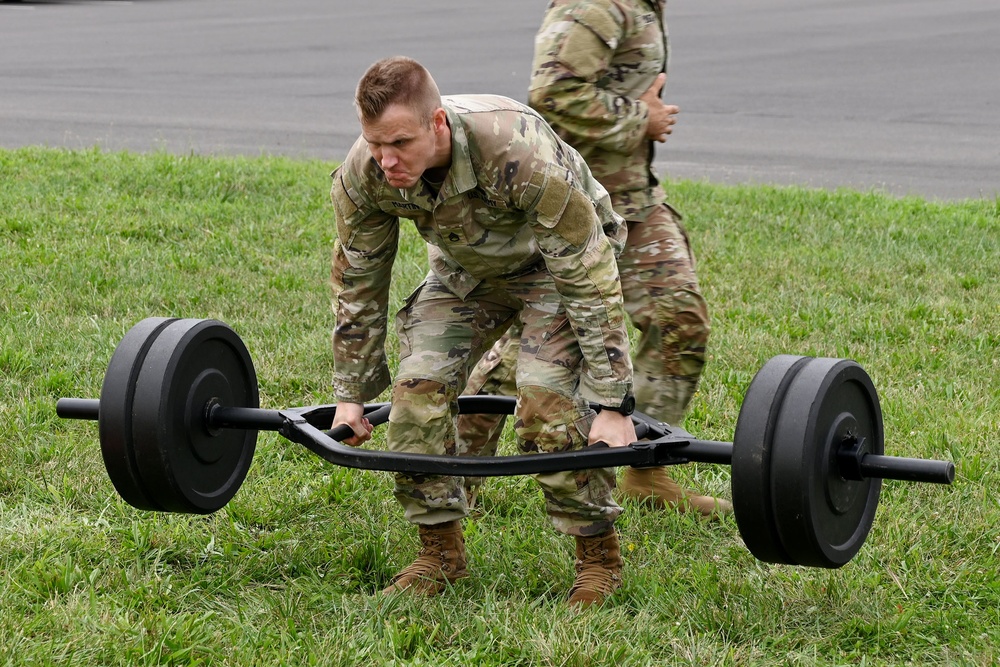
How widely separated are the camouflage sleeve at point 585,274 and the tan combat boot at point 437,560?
2.24 feet

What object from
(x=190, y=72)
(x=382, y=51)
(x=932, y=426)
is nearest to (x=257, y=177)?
(x=932, y=426)

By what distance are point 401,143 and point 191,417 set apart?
109 centimetres

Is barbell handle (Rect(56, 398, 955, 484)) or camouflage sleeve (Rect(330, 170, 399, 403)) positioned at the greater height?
camouflage sleeve (Rect(330, 170, 399, 403))

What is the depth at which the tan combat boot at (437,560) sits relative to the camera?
3893 mm

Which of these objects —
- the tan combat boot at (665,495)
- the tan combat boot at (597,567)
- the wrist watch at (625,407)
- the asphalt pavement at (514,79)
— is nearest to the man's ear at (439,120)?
the wrist watch at (625,407)

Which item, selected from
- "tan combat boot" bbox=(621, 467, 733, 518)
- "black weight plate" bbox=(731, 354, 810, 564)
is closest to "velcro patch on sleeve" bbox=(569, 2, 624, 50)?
"black weight plate" bbox=(731, 354, 810, 564)

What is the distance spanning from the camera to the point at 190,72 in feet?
53.4

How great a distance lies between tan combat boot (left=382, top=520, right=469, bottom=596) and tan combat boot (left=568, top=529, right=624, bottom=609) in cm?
37

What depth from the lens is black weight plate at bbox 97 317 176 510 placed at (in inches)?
145

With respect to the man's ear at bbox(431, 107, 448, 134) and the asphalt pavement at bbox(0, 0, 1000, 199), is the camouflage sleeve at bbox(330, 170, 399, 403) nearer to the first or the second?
the man's ear at bbox(431, 107, 448, 134)

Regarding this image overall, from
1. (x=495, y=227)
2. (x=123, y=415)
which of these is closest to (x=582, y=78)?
(x=495, y=227)

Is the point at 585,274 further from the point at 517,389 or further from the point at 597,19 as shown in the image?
the point at 597,19

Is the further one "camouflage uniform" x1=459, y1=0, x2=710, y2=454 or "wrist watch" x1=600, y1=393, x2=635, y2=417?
"camouflage uniform" x1=459, y1=0, x2=710, y2=454

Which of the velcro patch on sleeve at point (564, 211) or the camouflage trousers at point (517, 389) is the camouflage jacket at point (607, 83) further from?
the velcro patch on sleeve at point (564, 211)
